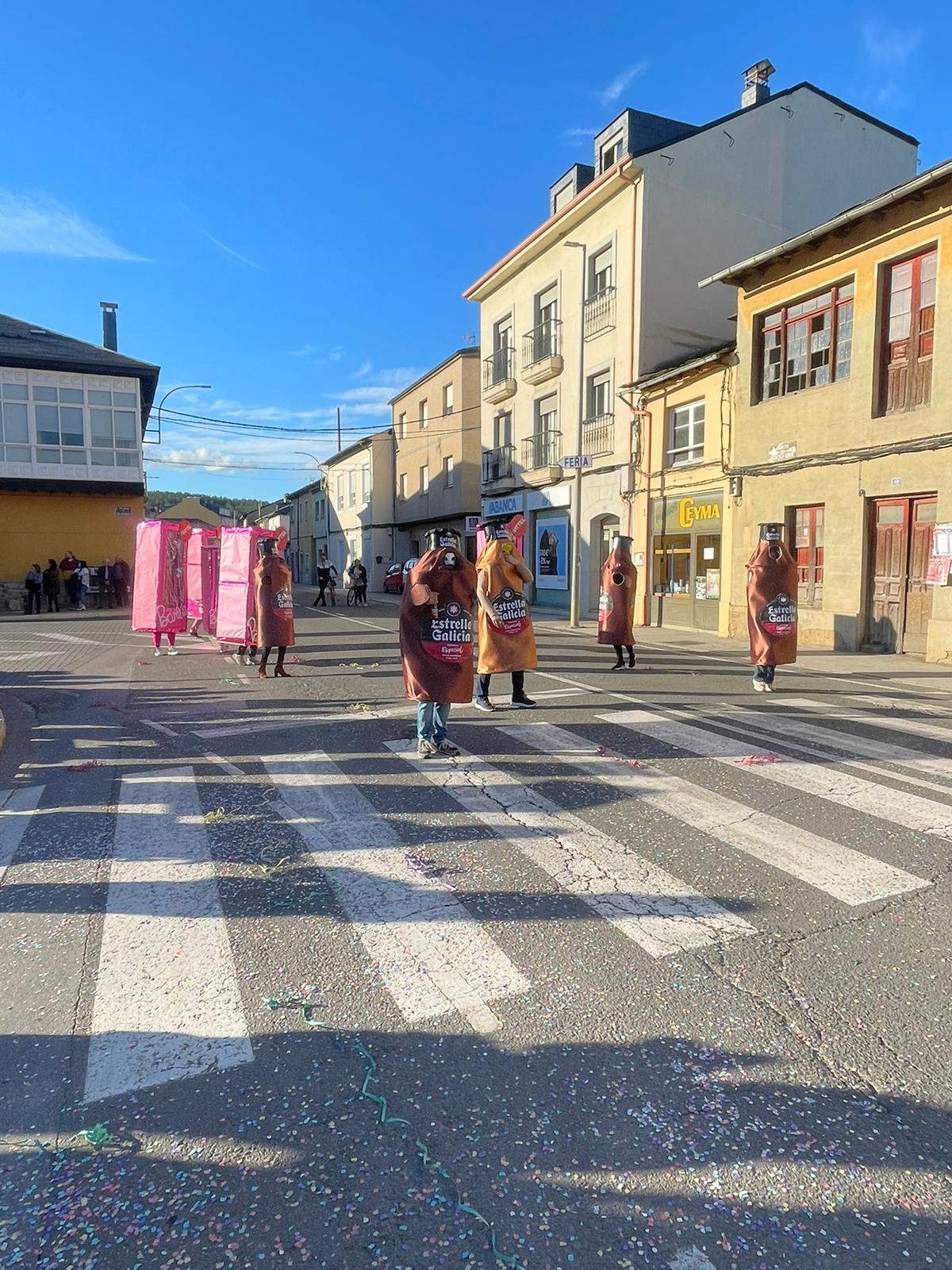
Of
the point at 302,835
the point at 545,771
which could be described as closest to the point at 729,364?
the point at 545,771

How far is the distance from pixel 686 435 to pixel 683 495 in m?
1.44

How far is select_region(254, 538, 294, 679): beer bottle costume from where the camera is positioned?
31.7 feet

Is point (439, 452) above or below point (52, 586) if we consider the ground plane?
above

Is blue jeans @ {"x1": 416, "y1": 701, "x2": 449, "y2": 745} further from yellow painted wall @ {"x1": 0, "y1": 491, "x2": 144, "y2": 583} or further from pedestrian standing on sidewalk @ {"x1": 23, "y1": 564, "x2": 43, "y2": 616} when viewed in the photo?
yellow painted wall @ {"x1": 0, "y1": 491, "x2": 144, "y2": 583}

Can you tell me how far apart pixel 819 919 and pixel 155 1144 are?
9.11 ft

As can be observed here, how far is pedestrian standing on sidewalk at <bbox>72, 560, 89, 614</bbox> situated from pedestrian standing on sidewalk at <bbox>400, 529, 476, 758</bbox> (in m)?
22.3

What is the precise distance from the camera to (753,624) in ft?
30.0

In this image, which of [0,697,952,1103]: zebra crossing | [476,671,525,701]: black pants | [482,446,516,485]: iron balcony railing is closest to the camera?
[0,697,952,1103]: zebra crossing

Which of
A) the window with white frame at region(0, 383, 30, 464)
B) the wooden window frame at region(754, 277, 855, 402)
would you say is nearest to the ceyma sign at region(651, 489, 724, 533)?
the wooden window frame at region(754, 277, 855, 402)

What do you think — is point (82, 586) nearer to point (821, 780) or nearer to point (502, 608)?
point (502, 608)

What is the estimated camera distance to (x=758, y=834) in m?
4.48

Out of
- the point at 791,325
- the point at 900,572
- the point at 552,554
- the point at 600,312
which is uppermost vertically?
the point at 600,312

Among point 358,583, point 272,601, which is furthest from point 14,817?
point 358,583

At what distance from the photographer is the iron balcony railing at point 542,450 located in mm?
24656
